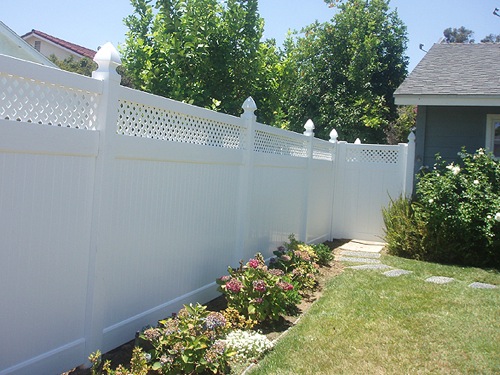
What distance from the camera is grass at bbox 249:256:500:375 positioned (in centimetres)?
369

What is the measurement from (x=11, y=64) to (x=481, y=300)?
17.7 ft

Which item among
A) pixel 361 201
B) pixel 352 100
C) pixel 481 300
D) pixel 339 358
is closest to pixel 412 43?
pixel 352 100

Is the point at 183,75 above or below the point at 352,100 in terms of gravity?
below

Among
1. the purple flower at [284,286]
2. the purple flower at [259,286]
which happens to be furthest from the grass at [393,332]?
the purple flower at [259,286]

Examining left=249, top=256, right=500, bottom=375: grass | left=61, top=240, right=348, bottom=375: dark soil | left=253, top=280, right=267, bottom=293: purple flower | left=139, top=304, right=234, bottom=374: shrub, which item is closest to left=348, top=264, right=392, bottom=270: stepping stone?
left=61, top=240, right=348, bottom=375: dark soil

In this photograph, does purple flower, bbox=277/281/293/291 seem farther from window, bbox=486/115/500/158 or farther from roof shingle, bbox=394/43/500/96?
window, bbox=486/115/500/158

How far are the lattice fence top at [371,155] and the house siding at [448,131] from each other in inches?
23.1

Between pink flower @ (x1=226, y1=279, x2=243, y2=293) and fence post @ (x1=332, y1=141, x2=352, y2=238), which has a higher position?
fence post @ (x1=332, y1=141, x2=352, y2=238)

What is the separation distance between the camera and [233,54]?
7.58m

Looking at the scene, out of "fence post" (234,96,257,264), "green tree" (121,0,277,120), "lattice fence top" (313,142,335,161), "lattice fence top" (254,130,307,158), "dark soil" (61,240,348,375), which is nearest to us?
"dark soil" (61,240,348,375)

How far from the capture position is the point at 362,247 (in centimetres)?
942

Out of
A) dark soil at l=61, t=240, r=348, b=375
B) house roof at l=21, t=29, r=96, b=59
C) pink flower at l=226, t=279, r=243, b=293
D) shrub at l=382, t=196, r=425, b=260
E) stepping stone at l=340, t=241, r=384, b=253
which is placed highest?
house roof at l=21, t=29, r=96, b=59

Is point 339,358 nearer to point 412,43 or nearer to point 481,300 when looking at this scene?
point 481,300

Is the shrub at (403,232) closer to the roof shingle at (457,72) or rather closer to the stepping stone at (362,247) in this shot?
the stepping stone at (362,247)
